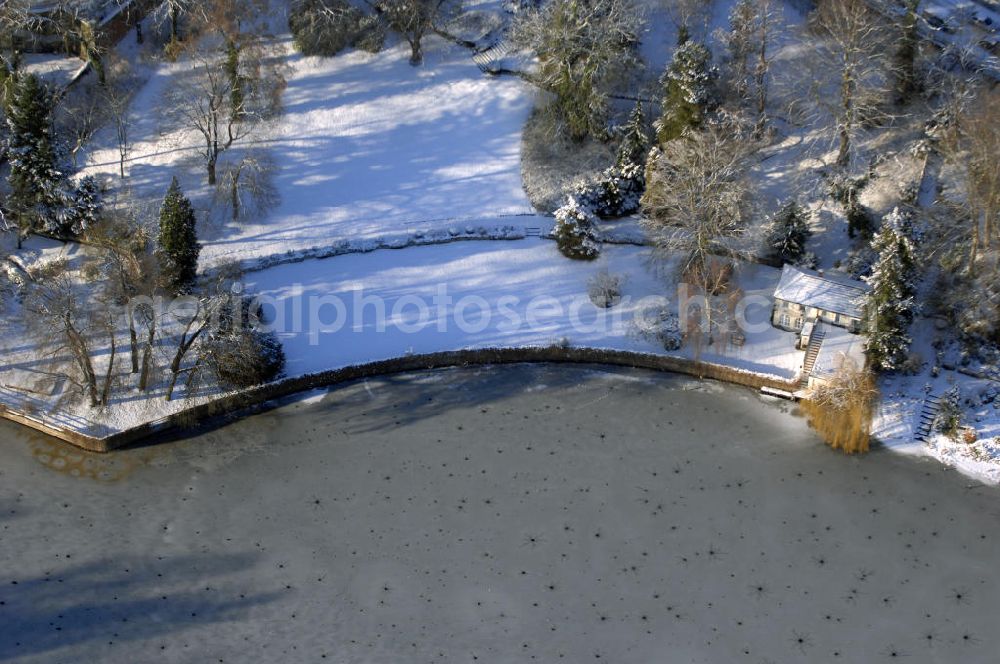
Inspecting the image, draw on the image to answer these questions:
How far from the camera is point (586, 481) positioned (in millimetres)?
43156

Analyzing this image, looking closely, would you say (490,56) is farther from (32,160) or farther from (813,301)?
(32,160)

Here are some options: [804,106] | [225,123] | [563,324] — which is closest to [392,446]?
[563,324]

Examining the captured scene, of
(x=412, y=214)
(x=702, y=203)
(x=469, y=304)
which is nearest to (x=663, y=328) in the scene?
(x=702, y=203)

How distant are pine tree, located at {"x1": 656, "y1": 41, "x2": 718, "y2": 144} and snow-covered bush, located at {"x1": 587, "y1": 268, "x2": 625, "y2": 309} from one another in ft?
26.4

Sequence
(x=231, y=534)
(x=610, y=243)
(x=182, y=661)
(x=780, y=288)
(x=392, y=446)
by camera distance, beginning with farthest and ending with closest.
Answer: (x=610, y=243), (x=780, y=288), (x=392, y=446), (x=231, y=534), (x=182, y=661)

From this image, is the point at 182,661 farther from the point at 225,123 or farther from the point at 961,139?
the point at 961,139

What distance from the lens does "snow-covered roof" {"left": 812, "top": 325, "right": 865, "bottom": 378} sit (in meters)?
45.9

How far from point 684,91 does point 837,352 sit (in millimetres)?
15325

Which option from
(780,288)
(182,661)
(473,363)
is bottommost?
(182,661)

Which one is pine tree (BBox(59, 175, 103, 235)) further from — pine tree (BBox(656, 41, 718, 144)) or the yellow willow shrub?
the yellow willow shrub

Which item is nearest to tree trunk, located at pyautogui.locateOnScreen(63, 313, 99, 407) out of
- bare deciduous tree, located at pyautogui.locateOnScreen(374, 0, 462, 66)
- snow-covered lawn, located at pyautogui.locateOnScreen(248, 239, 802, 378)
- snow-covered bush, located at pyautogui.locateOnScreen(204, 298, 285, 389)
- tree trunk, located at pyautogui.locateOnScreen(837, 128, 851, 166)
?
snow-covered bush, located at pyautogui.locateOnScreen(204, 298, 285, 389)

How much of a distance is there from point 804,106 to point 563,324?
19167 millimetres

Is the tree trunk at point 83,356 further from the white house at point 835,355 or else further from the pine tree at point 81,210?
the white house at point 835,355

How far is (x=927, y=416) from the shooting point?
4503 centimetres
